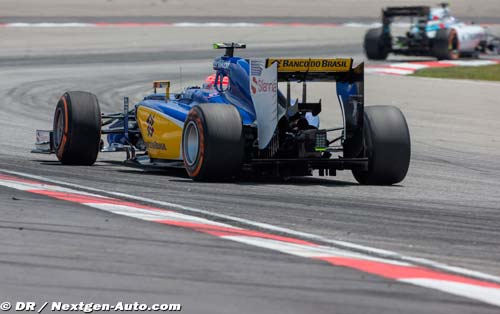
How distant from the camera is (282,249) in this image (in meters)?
7.34

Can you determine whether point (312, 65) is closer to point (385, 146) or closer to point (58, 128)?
point (385, 146)

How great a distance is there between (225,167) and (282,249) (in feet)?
12.4

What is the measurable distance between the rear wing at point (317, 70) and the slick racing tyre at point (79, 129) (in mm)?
2444

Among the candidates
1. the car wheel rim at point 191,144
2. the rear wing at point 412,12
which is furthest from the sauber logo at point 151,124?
the rear wing at point 412,12

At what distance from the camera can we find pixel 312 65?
11.5 m

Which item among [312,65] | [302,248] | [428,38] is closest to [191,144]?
[312,65]

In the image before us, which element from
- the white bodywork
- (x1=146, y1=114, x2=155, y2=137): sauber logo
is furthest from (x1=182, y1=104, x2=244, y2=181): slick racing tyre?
(x1=146, y1=114, x2=155, y2=137): sauber logo

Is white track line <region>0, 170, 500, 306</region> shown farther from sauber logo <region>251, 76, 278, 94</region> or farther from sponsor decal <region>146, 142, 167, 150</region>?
sponsor decal <region>146, 142, 167, 150</region>

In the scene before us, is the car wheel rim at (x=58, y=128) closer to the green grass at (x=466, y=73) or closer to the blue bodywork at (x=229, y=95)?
the blue bodywork at (x=229, y=95)

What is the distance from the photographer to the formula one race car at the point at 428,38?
3136cm

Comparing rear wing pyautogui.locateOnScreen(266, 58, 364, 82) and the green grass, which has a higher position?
the green grass

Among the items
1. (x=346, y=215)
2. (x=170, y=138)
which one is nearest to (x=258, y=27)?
(x=170, y=138)

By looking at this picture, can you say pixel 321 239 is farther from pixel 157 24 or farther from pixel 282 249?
pixel 157 24

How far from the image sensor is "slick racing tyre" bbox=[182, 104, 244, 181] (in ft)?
35.9
